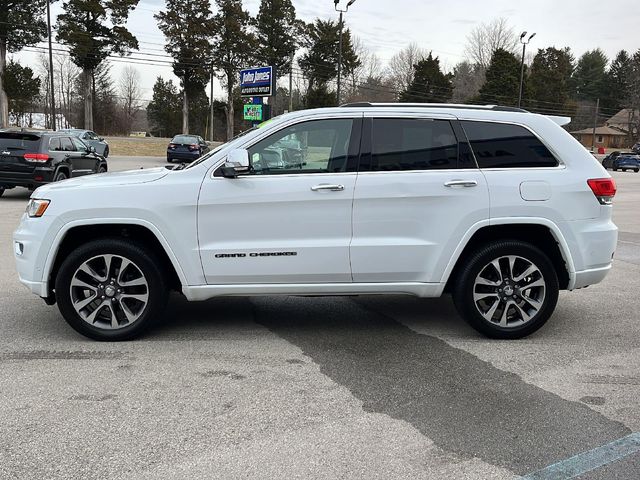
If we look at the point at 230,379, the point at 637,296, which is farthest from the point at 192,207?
the point at 637,296

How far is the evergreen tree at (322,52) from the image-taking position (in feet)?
224

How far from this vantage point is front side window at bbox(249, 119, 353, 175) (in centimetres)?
480

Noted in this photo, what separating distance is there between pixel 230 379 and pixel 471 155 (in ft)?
8.85

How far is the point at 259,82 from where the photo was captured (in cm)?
2895

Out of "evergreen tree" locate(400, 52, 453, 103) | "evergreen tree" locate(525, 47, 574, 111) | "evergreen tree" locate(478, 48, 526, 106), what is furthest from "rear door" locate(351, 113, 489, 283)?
"evergreen tree" locate(525, 47, 574, 111)

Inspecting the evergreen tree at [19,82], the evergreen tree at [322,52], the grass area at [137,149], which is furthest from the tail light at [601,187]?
the evergreen tree at [322,52]

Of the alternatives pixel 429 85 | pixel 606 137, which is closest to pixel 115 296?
pixel 429 85

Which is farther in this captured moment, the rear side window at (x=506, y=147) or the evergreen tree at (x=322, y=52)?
the evergreen tree at (x=322, y=52)

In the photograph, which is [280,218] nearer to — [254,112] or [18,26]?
[254,112]

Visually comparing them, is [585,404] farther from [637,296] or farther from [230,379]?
[637,296]

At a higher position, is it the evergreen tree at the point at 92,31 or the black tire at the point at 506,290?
the evergreen tree at the point at 92,31

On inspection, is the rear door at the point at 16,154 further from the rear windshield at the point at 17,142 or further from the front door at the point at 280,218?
the front door at the point at 280,218

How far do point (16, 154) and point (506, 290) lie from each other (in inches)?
516

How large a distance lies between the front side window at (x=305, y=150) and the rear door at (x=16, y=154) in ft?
37.6
